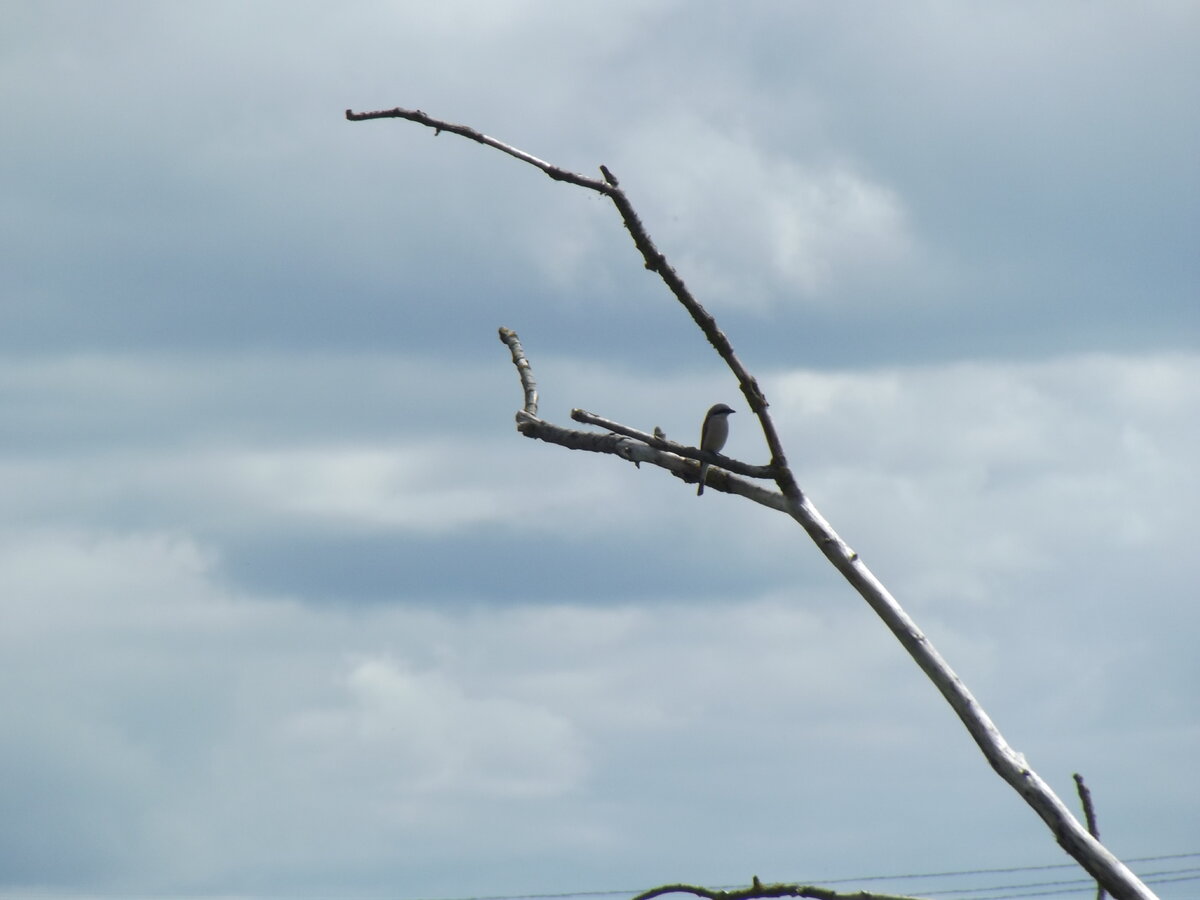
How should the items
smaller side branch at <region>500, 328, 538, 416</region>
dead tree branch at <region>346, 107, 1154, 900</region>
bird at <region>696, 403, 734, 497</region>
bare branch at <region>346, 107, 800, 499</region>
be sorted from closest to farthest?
dead tree branch at <region>346, 107, 1154, 900</region>, bare branch at <region>346, 107, 800, 499</region>, smaller side branch at <region>500, 328, 538, 416</region>, bird at <region>696, 403, 734, 497</region>

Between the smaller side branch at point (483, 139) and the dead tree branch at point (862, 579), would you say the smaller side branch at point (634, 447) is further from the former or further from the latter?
the smaller side branch at point (483, 139)

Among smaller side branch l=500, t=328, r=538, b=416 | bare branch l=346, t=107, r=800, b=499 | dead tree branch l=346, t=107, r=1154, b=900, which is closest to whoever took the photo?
dead tree branch l=346, t=107, r=1154, b=900

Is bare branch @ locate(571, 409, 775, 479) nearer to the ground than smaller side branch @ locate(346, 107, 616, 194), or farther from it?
nearer to the ground

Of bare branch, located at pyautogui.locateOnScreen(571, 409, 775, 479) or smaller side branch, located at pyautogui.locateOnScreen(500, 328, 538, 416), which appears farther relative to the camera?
smaller side branch, located at pyautogui.locateOnScreen(500, 328, 538, 416)

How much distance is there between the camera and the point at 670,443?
434 inches

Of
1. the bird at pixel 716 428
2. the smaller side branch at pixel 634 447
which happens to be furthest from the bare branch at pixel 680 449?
the bird at pixel 716 428

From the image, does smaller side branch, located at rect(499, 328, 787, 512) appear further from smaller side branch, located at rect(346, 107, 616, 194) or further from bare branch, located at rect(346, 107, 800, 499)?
smaller side branch, located at rect(346, 107, 616, 194)

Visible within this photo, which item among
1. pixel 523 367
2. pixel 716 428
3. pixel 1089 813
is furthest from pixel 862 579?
pixel 716 428

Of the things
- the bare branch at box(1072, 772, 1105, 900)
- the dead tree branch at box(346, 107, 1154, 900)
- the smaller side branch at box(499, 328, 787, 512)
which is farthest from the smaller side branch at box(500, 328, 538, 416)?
the bare branch at box(1072, 772, 1105, 900)

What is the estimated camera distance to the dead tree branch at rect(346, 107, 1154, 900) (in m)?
8.05

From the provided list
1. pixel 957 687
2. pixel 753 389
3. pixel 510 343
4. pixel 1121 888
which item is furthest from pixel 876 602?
pixel 510 343

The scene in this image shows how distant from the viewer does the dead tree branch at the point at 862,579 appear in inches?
317

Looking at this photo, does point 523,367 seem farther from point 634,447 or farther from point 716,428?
point 716,428

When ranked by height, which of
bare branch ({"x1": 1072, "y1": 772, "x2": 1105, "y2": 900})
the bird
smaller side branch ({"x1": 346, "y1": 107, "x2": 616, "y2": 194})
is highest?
the bird
